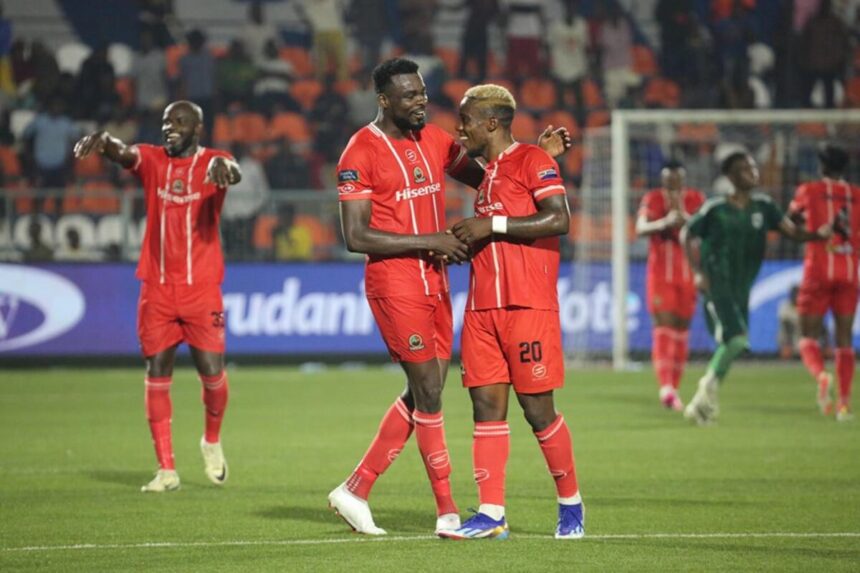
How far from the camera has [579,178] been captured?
25.8 metres

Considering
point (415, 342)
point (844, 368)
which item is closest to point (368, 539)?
point (415, 342)

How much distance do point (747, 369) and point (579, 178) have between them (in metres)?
5.31

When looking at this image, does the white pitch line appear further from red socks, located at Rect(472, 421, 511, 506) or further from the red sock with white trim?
the red sock with white trim

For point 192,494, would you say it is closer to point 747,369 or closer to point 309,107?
point 747,369

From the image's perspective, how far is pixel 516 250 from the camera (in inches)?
303

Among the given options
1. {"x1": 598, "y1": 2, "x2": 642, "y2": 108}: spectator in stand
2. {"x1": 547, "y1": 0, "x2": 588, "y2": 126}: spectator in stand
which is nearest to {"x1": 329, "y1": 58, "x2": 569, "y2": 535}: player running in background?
{"x1": 547, "y1": 0, "x2": 588, "y2": 126}: spectator in stand

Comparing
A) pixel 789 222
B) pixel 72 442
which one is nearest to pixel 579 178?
pixel 789 222

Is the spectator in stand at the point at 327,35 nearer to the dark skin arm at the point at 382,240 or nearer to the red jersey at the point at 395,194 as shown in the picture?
the red jersey at the point at 395,194

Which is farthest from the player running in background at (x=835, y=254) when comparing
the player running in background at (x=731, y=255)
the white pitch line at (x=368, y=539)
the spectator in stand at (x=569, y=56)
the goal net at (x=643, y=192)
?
the spectator in stand at (x=569, y=56)

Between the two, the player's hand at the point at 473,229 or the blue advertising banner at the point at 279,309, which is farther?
the blue advertising banner at the point at 279,309

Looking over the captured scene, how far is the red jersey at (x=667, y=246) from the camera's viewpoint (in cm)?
1641

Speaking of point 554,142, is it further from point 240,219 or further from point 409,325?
point 240,219

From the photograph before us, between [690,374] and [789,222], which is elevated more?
[789,222]

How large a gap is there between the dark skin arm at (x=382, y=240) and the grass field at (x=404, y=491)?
4.82 feet
